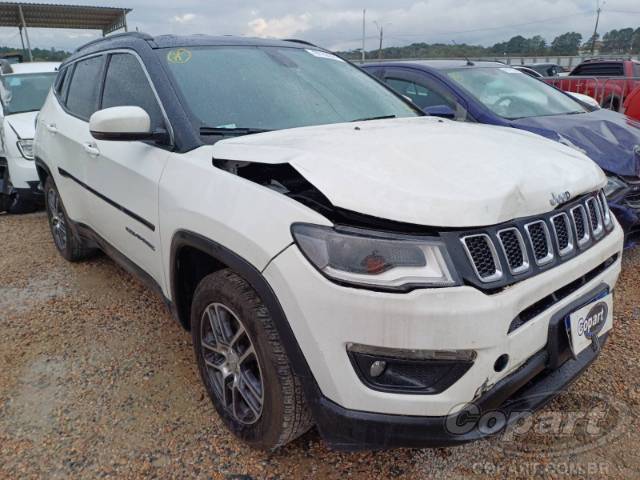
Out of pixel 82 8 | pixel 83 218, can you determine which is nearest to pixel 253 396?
pixel 83 218

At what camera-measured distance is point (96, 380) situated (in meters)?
2.76

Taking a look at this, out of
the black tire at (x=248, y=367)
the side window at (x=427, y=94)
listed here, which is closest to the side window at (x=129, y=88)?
the black tire at (x=248, y=367)

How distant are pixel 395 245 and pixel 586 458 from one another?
133cm

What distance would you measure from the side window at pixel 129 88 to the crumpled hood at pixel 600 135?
10.2ft

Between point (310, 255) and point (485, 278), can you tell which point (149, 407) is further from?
point (485, 278)

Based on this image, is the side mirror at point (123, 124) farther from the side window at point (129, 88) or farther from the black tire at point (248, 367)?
the black tire at point (248, 367)

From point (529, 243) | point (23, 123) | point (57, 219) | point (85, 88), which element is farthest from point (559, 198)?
point (23, 123)

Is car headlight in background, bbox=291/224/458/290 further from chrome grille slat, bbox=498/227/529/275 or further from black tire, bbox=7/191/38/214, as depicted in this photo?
black tire, bbox=7/191/38/214

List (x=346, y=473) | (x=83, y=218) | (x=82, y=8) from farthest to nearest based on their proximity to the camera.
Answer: (x=82, y=8), (x=83, y=218), (x=346, y=473)

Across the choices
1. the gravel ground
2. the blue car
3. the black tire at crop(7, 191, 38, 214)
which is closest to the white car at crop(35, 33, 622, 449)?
the gravel ground

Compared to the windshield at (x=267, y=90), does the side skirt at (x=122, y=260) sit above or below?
below

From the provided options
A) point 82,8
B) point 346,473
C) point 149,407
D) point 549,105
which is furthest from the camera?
point 82,8

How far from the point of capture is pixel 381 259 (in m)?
1.63

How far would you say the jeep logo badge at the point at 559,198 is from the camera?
6.22 feet
